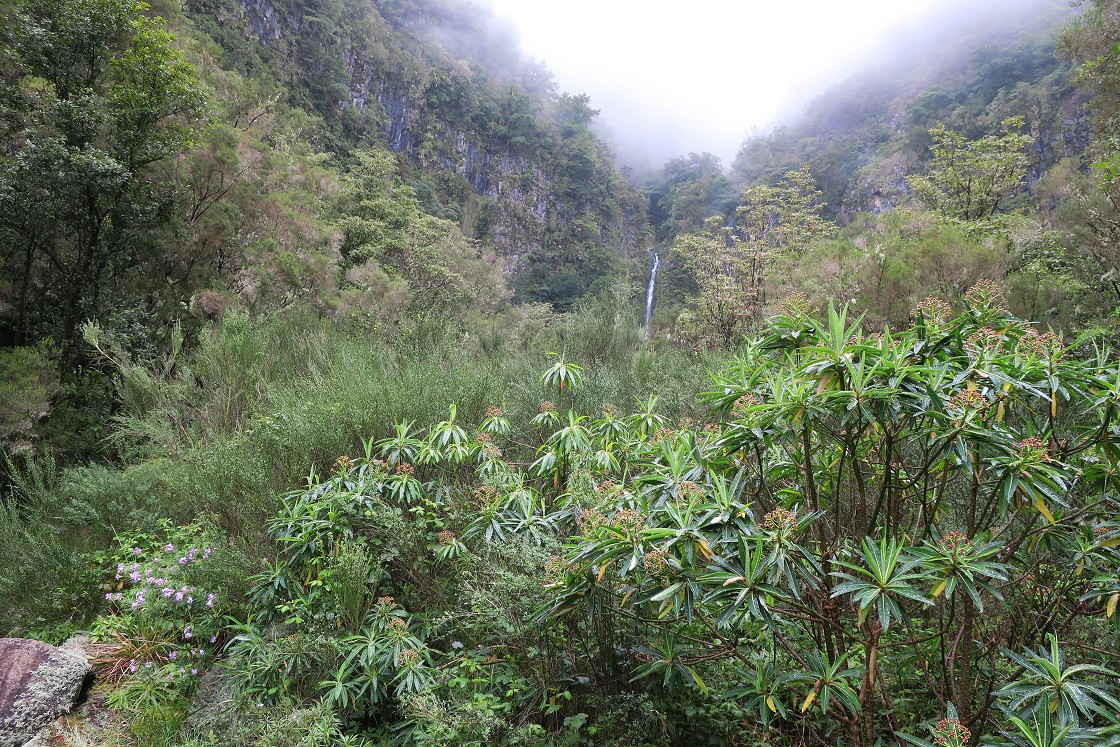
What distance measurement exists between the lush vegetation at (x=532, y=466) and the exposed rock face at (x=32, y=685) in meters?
0.18

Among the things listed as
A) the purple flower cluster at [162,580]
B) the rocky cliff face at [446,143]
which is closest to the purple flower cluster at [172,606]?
the purple flower cluster at [162,580]

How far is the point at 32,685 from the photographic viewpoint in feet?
9.07

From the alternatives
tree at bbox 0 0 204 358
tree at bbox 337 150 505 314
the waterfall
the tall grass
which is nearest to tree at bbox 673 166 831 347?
the tall grass

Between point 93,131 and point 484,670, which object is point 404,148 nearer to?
point 93,131

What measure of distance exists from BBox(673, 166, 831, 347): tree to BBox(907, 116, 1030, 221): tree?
8.32 feet

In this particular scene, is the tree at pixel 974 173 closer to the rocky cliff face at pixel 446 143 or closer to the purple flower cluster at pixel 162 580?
the purple flower cluster at pixel 162 580

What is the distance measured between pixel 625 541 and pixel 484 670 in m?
1.08

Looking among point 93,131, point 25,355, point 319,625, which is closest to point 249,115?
point 93,131

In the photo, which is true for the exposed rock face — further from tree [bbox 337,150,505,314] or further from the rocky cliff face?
the rocky cliff face

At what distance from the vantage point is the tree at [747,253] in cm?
998

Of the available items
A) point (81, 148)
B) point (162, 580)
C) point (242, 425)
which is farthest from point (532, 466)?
point (81, 148)

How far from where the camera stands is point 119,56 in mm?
7164

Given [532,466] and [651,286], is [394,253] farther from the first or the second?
[651,286]

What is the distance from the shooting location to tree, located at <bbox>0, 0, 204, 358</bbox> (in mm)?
6340
